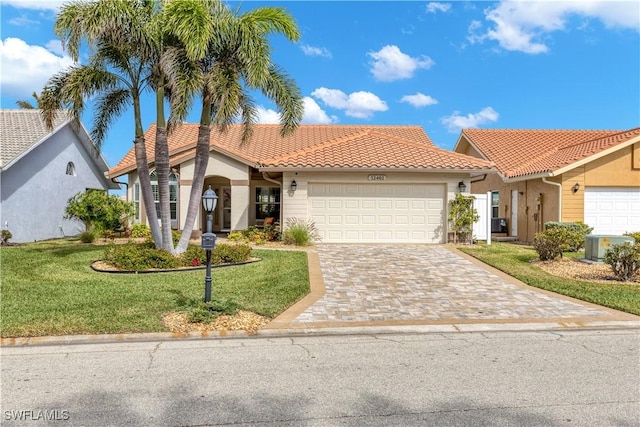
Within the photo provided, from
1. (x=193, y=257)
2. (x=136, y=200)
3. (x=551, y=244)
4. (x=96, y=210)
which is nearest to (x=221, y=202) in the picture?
(x=136, y=200)

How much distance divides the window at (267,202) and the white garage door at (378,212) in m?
4.17

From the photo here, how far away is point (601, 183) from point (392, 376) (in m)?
14.7

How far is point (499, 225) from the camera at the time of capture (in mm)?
20156

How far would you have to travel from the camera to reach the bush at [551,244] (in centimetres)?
1141

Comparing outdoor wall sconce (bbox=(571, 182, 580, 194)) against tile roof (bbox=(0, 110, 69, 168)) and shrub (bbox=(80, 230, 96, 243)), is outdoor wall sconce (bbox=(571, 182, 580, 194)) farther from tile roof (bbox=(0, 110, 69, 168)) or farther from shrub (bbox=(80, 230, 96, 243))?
tile roof (bbox=(0, 110, 69, 168))

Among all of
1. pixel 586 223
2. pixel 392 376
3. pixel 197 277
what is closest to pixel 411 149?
pixel 586 223

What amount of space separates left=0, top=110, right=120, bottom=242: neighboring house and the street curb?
10.0 meters

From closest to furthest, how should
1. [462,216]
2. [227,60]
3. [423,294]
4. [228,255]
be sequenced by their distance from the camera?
[423,294] → [227,60] → [228,255] → [462,216]

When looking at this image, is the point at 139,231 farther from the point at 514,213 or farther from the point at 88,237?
the point at 514,213

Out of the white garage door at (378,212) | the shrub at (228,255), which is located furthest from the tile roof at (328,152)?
the shrub at (228,255)

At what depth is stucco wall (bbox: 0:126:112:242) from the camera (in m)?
15.6

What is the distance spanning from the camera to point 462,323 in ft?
21.5

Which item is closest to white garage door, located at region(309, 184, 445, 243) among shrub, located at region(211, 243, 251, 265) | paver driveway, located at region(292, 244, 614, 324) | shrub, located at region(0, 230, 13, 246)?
paver driveway, located at region(292, 244, 614, 324)

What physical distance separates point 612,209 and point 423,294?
37.7 ft
